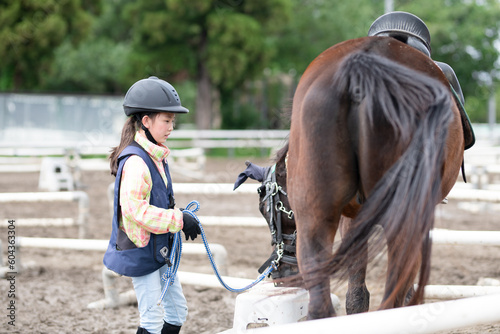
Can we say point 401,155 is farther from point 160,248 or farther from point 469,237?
point 469,237

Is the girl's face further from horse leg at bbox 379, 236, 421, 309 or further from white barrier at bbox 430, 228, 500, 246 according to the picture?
white barrier at bbox 430, 228, 500, 246

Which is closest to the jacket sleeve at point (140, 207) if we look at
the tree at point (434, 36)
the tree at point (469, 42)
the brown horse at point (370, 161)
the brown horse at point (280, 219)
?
the brown horse at point (280, 219)

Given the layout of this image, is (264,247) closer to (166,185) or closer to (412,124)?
(166,185)

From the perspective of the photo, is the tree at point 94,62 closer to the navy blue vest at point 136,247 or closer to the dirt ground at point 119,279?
the dirt ground at point 119,279

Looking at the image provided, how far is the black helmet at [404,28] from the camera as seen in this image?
8.96 ft

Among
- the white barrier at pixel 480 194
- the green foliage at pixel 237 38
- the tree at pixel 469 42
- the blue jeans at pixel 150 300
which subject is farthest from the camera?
the tree at pixel 469 42

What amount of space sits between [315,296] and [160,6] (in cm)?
2177

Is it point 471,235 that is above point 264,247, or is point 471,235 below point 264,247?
above

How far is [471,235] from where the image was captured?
3.25 m

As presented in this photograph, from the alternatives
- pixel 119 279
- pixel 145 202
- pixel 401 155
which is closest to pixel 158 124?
pixel 145 202

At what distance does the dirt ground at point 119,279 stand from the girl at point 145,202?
86cm

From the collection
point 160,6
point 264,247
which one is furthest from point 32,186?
point 160,6

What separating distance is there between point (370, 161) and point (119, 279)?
349 cm

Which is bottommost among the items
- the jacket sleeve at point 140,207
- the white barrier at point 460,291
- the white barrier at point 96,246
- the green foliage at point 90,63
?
the white barrier at point 96,246
